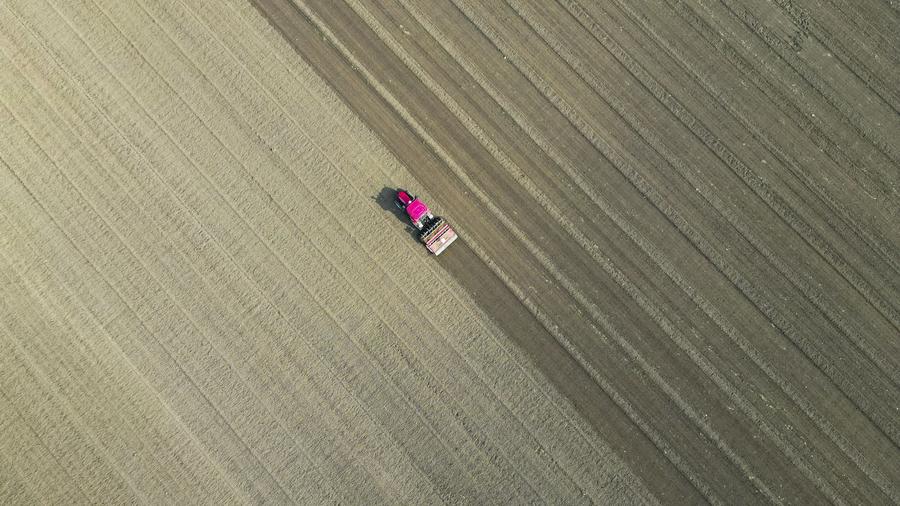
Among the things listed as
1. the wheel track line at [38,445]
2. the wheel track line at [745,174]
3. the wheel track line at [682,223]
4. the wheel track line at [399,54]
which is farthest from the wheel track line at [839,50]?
the wheel track line at [38,445]

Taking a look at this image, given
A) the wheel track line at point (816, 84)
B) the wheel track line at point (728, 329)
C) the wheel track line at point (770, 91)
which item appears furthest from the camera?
the wheel track line at point (816, 84)

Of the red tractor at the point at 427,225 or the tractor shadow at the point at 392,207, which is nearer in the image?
the red tractor at the point at 427,225

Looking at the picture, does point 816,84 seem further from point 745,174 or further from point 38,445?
point 38,445

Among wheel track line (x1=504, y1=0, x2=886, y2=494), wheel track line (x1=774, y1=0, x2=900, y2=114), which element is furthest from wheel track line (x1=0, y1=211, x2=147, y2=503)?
wheel track line (x1=774, y1=0, x2=900, y2=114)

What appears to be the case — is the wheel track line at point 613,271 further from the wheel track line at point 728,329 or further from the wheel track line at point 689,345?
the wheel track line at point 728,329

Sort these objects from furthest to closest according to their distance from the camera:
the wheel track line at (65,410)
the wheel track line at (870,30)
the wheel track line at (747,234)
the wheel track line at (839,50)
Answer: the wheel track line at (870,30)
the wheel track line at (839,50)
the wheel track line at (747,234)
the wheel track line at (65,410)

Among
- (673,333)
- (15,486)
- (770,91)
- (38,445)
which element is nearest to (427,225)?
(673,333)
